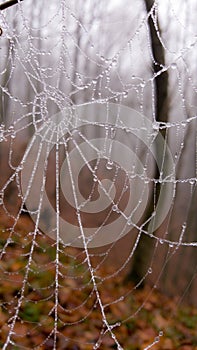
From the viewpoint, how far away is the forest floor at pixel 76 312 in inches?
103

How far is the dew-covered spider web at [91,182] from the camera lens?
8.80 ft

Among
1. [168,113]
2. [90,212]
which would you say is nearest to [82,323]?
[90,212]

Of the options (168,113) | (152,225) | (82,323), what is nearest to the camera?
(82,323)

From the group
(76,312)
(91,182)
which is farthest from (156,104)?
(76,312)

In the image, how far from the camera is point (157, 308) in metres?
3.67

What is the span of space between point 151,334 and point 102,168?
4.29 ft

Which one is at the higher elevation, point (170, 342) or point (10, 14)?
point (10, 14)

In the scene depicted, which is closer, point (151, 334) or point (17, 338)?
point (17, 338)

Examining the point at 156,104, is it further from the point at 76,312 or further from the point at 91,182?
the point at 76,312

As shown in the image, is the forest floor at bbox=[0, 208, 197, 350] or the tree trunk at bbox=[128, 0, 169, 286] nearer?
the forest floor at bbox=[0, 208, 197, 350]

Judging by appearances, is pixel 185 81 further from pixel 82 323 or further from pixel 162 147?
pixel 82 323

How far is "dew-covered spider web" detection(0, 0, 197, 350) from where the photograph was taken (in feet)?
8.80

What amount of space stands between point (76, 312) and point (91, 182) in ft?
4.61

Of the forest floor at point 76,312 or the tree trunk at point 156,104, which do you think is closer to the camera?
the forest floor at point 76,312
